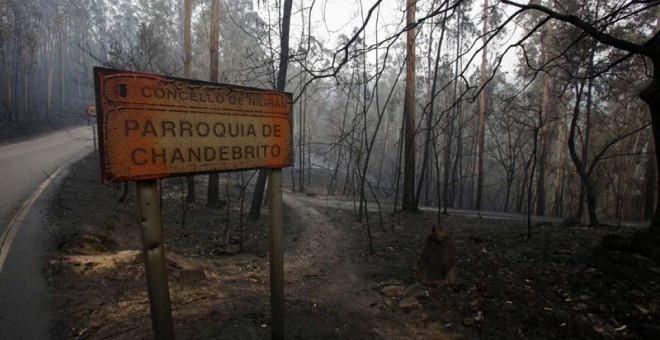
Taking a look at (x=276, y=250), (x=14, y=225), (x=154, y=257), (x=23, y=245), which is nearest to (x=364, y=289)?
(x=276, y=250)

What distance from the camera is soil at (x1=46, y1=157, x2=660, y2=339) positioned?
3.81m

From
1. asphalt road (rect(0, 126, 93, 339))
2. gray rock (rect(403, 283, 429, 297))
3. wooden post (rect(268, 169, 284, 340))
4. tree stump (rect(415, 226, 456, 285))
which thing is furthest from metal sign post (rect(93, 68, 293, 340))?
tree stump (rect(415, 226, 456, 285))

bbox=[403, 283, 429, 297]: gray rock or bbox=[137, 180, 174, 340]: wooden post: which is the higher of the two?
bbox=[137, 180, 174, 340]: wooden post

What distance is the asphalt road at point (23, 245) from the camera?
13.7 feet

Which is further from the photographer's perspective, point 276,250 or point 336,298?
point 336,298

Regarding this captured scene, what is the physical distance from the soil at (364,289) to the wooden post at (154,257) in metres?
1.34

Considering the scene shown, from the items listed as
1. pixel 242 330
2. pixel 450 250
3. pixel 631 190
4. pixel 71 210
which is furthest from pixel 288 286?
pixel 631 190

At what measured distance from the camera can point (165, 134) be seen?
217 centimetres

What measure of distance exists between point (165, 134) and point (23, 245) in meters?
6.42

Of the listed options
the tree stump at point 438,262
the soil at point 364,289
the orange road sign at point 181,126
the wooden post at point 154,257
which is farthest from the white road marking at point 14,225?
the tree stump at point 438,262

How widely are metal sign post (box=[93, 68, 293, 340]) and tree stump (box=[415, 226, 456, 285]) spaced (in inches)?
149

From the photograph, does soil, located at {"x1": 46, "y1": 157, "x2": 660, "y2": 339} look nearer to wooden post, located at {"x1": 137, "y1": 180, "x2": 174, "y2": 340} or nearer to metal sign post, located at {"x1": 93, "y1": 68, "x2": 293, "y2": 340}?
wooden post, located at {"x1": 137, "y1": 180, "x2": 174, "y2": 340}

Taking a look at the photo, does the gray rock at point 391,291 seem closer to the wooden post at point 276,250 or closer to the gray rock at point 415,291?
the gray rock at point 415,291

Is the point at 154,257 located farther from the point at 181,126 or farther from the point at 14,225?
the point at 14,225
